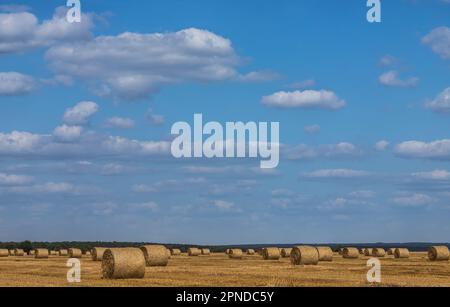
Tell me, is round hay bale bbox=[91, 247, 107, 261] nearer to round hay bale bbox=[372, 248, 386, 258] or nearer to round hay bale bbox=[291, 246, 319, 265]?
round hay bale bbox=[291, 246, 319, 265]

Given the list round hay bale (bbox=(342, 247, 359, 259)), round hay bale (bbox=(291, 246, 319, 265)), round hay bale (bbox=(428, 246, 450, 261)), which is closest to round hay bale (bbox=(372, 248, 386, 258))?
round hay bale (bbox=(342, 247, 359, 259))

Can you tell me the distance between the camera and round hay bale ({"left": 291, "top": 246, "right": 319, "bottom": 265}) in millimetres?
43875

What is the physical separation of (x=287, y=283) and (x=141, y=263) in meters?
6.71

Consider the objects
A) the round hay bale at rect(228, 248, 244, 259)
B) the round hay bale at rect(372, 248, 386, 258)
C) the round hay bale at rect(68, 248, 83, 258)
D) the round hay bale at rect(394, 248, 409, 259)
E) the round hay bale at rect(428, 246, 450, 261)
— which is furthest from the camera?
the round hay bale at rect(68, 248, 83, 258)

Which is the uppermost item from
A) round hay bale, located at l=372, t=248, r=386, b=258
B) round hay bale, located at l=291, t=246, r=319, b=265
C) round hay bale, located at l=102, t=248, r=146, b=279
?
round hay bale, located at l=372, t=248, r=386, b=258

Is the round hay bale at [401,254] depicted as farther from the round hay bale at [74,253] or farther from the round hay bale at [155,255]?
the round hay bale at [74,253]

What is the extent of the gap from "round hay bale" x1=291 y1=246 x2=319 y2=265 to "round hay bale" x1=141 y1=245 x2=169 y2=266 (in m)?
7.64

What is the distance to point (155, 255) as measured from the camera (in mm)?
40656

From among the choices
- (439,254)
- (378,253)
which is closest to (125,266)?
(439,254)

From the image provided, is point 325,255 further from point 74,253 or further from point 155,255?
point 74,253
